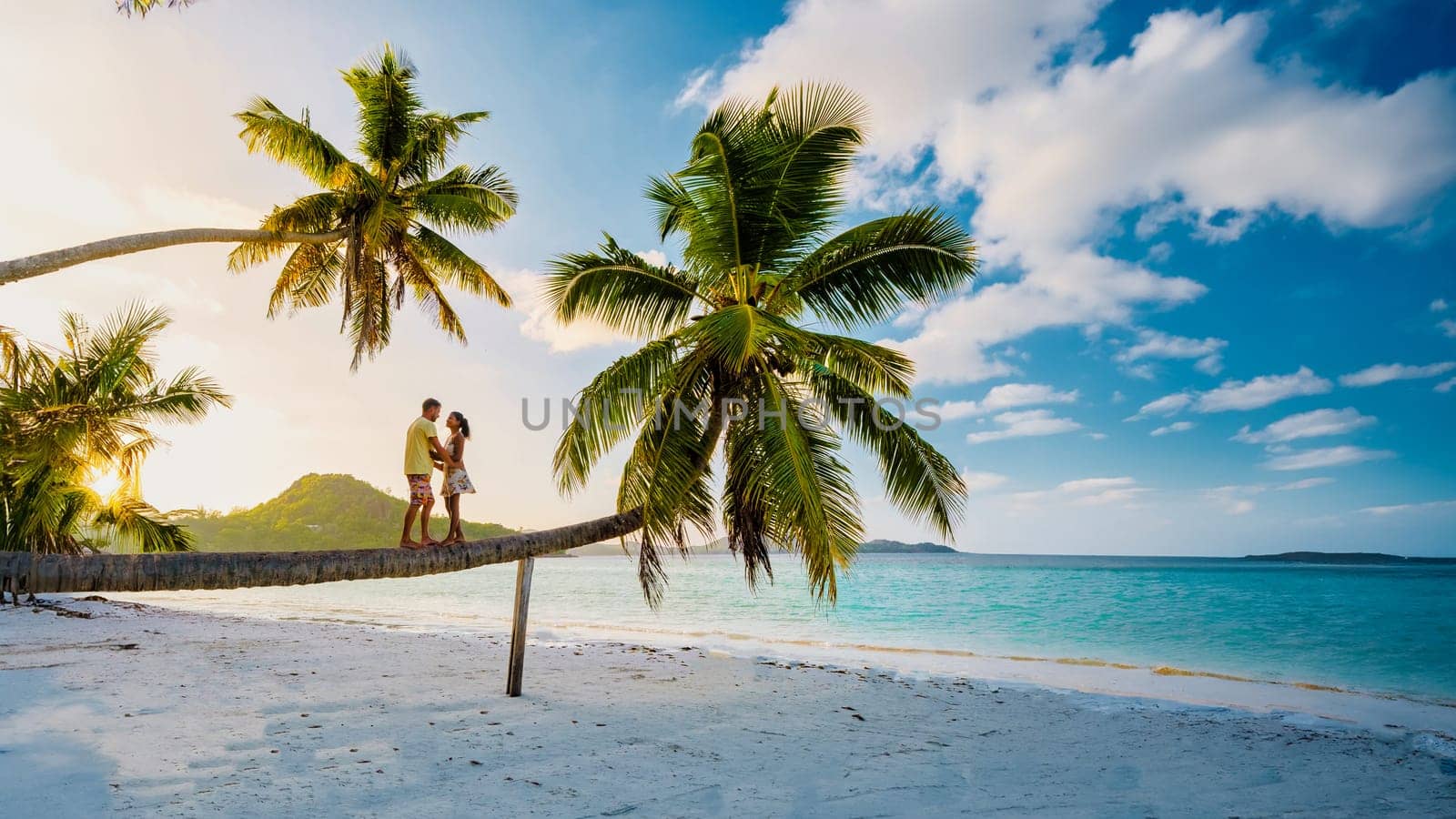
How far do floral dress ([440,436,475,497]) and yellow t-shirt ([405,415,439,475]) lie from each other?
7.2 inches

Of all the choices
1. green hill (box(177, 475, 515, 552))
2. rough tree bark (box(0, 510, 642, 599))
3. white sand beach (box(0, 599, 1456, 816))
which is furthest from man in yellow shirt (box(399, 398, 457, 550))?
green hill (box(177, 475, 515, 552))

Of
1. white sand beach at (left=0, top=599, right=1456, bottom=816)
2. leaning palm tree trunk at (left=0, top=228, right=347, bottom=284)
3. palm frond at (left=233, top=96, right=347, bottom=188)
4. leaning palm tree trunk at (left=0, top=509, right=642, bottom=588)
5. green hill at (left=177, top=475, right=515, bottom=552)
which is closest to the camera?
leaning palm tree trunk at (left=0, top=509, right=642, bottom=588)

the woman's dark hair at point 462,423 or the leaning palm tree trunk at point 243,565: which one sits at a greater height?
the woman's dark hair at point 462,423

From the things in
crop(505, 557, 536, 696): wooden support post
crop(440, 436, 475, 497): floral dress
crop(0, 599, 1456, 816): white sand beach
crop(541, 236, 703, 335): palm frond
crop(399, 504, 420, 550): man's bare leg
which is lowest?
crop(0, 599, 1456, 816): white sand beach

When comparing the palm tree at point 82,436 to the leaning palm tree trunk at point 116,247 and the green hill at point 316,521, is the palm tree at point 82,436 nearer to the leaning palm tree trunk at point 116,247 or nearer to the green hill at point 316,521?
the leaning palm tree trunk at point 116,247

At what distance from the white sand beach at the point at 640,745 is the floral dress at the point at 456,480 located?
6.57 feet

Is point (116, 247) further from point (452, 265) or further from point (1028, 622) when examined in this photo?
point (1028, 622)

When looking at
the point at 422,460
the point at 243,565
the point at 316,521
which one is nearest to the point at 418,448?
the point at 422,460

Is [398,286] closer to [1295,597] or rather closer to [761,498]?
[761,498]

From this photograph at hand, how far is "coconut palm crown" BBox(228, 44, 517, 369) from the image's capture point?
11.4 meters

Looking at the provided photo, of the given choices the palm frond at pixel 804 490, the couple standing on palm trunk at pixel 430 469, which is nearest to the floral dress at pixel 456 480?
the couple standing on palm trunk at pixel 430 469

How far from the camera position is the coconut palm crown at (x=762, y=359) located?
748 cm

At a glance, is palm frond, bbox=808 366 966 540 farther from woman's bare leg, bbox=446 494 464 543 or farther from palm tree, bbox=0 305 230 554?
palm tree, bbox=0 305 230 554

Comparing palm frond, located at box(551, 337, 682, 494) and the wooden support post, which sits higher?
palm frond, located at box(551, 337, 682, 494)
